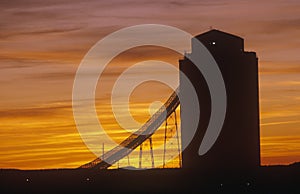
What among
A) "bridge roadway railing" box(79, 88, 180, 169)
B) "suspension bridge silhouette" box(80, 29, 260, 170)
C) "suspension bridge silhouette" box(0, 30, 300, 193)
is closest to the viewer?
"suspension bridge silhouette" box(0, 30, 300, 193)

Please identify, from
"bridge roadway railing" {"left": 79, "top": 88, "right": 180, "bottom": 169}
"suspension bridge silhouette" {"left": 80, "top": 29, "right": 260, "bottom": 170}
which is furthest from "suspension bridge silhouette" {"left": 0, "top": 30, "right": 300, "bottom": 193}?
"bridge roadway railing" {"left": 79, "top": 88, "right": 180, "bottom": 169}

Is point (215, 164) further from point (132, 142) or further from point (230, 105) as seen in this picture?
point (132, 142)

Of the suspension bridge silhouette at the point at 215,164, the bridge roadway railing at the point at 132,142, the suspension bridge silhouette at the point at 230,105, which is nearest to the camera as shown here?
the suspension bridge silhouette at the point at 215,164

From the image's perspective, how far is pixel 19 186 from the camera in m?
73.6

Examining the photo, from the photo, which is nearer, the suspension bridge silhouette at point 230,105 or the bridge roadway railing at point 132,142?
the suspension bridge silhouette at point 230,105

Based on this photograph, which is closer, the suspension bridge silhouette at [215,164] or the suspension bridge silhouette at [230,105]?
the suspension bridge silhouette at [215,164]

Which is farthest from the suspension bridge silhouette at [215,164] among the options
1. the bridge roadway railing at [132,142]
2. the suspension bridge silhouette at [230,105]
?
the bridge roadway railing at [132,142]

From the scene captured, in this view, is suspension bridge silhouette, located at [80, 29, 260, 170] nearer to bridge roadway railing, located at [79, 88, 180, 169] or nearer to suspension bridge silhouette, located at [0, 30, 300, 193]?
suspension bridge silhouette, located at [0, 30, 300, 193]

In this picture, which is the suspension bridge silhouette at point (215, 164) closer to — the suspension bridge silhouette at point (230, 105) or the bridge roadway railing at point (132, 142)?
the suspension bridge silhouette at point (230, 105)

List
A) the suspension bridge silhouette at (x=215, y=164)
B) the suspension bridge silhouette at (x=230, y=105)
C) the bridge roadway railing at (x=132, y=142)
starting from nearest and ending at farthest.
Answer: the suspension bridge silhouette at (x=215, y=164), the suspension bridge silhouette at (x=230, y=105), the bridge roadway railing at (x=132, y=142)

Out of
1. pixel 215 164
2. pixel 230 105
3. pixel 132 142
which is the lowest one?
pixel 215 164

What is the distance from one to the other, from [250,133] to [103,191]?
13110 millimetres

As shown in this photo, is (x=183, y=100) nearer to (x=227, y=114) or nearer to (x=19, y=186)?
(x=227, y=114)

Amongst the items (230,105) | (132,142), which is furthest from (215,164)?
(132,142)
